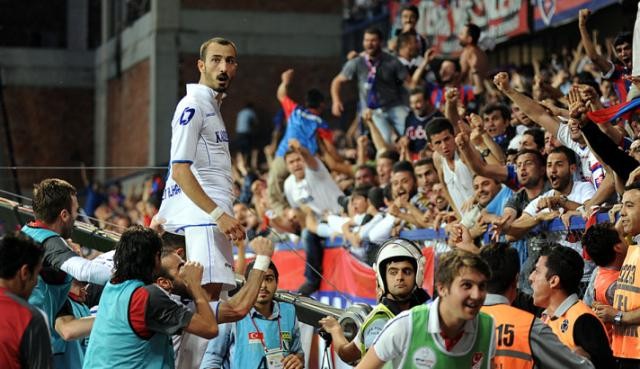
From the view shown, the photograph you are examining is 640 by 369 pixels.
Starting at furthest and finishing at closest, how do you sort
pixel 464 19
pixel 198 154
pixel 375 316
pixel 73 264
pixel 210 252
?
pixel 464 19
pixel 198 154
pixel 210 252
pixel 73 264
pixel 375 316

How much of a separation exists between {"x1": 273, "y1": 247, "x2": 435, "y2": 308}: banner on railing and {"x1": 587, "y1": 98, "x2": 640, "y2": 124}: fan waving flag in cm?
242

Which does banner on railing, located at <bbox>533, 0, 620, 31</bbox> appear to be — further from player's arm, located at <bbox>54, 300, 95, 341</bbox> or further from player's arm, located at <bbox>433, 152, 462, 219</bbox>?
player's arm, located at <bbox>54, 300, 95, 341</bbox>

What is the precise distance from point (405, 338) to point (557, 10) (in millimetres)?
13031

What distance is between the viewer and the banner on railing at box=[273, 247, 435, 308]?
13.1 meters

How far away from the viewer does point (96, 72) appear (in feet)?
122

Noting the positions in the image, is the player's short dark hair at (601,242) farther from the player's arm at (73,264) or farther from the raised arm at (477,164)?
the player's arm at (73,264)

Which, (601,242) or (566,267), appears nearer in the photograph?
(566,267)

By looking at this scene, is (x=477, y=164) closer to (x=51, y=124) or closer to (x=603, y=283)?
(x=603, y=283)

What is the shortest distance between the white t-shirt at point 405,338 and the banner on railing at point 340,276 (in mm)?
5192

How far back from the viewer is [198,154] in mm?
9070

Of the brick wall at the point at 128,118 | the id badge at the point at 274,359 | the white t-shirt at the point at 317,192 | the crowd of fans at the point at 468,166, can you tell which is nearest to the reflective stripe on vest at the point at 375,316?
the crowd of fans at the point at 468,166

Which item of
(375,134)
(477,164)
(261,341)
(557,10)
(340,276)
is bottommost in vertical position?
(261,341)

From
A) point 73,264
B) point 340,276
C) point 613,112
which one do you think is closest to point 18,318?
point 73,264

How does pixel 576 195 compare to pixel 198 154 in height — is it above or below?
below
